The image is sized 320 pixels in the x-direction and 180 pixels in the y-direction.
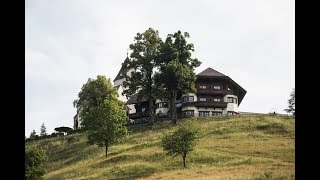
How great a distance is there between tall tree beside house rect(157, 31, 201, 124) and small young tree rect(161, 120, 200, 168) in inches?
1175

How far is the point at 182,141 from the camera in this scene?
54.3 meters

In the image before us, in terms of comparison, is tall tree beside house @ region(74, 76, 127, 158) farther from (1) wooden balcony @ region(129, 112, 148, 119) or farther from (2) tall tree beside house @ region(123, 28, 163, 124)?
(1) wooden balcony @ region(129, 112, 148, 119)

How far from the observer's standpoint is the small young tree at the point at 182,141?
53.8 meters

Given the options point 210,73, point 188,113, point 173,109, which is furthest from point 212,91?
point 173,109

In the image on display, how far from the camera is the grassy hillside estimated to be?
151 feet

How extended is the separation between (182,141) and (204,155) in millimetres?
3897

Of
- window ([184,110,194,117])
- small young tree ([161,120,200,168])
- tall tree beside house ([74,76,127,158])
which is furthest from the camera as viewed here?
window ([184,110,194,117])

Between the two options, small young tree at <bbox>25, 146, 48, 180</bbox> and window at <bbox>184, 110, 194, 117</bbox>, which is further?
window at <bbox>184, 110, 194, 117</bbox>

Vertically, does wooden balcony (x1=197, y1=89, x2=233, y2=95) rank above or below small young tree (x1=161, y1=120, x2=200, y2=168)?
above

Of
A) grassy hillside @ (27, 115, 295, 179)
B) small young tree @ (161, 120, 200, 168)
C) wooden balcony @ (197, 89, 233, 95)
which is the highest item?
wooden balcony @ (197, 89, 233, 95)

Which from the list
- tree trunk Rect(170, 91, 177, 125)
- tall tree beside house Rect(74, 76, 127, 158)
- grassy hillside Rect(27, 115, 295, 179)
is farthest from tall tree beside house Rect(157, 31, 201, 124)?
tall tree beside house Rect(74, 76, 127, 158)

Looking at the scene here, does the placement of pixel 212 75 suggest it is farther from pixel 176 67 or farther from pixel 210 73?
pixel 176 67
